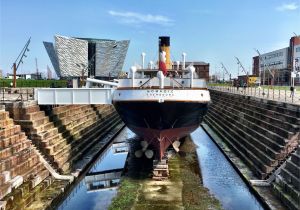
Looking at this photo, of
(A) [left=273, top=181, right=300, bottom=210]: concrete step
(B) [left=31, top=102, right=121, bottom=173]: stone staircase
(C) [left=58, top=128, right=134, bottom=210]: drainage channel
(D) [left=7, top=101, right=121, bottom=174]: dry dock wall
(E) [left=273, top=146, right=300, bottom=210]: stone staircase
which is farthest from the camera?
(B) [left=31, top=102, right=121, bottom=173]: stone staircase

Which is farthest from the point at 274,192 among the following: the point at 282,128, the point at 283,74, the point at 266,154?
the point at 283,74

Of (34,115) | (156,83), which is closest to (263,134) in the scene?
(156,83)

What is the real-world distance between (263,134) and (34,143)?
16.1 m

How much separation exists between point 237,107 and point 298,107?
17.3 metres

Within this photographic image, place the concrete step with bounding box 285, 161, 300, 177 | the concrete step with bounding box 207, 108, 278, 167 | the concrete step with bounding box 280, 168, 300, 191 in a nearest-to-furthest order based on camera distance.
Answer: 1. the concrete step with bounding box 280, 168, 300, 191
2. the concrete step with bounding box 285, 161, 300, 177
3. the concrete step with bounding box 207, 108, 278, 167

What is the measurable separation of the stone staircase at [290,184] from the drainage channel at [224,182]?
59.3 inches

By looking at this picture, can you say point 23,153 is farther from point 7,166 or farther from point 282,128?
point 282,128

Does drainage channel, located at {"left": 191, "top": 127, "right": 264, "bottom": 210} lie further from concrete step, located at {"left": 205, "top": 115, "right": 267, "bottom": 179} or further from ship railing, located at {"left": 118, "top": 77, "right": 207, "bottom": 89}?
ship railing, located at {"left": 118, "top": 77, "right": 207, "bottom": 89}

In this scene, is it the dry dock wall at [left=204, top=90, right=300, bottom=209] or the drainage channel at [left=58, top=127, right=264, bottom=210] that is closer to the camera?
the dry dock wall at [left=204, top=90, right=300, bottom=209]

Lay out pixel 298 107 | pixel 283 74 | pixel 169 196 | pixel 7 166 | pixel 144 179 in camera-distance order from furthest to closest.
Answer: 1. pixel 283 74
2. pixel 144 179
3. pixel 298 107
4. pixel 169 196
5. pixel 7 166

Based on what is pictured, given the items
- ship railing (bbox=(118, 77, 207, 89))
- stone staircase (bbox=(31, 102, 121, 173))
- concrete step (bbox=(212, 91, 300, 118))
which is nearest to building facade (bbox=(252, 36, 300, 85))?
concrete step (bbox=(212, 91, 300, 118))

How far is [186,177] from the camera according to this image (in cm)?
2214

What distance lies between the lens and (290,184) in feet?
51.8

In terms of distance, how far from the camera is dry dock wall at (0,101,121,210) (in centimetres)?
1672
